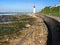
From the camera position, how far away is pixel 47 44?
53.5 feet

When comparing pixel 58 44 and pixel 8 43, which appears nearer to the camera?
pixel 58 44

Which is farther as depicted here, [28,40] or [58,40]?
[28,40]

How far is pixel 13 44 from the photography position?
2011 cm

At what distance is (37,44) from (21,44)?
4.34 feet

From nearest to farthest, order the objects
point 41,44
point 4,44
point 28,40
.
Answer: point 41,44
point 28,40
point 4,44

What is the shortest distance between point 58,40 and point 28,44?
2.26 metres

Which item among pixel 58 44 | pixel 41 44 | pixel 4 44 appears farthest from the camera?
pixel 4 44

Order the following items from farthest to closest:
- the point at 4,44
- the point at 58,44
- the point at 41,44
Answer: the point at 4,44, the point at 41,44, the point at 58,44

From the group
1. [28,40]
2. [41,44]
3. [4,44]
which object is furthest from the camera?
[4,44]

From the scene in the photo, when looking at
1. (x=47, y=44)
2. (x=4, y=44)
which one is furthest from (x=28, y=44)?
(x=4, y=44)

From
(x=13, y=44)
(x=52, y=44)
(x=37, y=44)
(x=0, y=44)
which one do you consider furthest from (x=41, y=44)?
(x=0, y=44)

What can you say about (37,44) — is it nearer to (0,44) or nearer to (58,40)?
(58,40)

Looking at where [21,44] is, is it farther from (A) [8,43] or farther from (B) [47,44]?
(A) [8,43]

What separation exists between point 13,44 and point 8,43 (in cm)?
98
